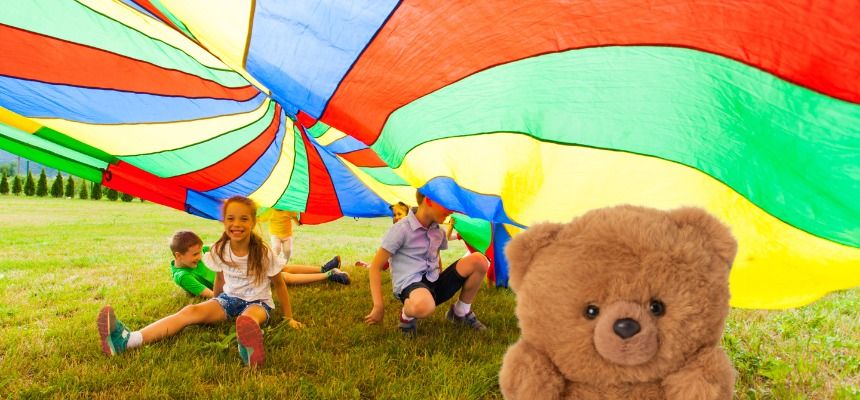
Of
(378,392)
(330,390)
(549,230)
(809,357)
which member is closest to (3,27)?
(330,390)

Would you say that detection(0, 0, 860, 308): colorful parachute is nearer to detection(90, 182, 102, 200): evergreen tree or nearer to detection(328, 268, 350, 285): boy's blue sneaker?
detection(328, 268, 350, 285): boy's blue sneaker

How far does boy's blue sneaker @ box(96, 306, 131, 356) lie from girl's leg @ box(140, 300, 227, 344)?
133 mm

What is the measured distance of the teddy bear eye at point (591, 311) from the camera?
3.54ft

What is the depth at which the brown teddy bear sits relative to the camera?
1.03 metres

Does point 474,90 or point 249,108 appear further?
point 249,108

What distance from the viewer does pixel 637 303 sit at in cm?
104

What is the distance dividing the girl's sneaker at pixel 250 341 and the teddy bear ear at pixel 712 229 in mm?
1729

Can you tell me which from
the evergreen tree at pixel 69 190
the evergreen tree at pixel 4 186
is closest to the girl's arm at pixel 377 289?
the evergreen tree at pixel 69 190

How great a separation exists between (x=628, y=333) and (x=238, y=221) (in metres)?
2.45

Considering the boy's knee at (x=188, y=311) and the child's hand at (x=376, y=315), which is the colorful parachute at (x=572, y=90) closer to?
the child's hand at (x=376, y=315)

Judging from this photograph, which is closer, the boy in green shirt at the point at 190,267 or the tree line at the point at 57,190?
the boy in green shirt at the point at 190,267

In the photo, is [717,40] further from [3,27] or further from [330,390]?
[3,27]

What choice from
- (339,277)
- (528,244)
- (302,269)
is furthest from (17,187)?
(528,244)

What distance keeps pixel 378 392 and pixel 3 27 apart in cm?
205
